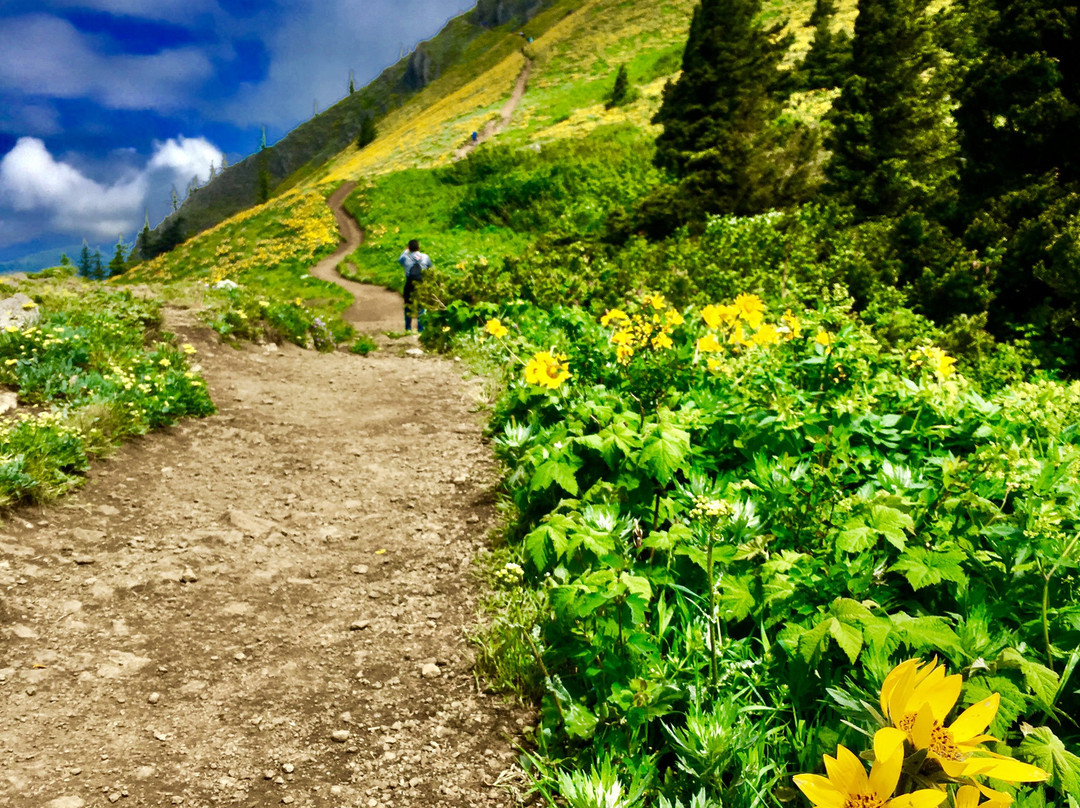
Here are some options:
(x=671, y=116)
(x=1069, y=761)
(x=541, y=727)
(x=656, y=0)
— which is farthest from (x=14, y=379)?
(x=656, y=0)

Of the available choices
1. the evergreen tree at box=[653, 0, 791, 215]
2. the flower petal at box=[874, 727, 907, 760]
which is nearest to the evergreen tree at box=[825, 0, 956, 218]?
the evergreen tree at box=[653, 0, 791, 215]

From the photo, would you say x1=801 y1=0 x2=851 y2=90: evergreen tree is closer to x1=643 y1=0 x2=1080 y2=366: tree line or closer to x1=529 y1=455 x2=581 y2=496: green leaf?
x1=643 y1=0 x2=1080 y2=366: tree line

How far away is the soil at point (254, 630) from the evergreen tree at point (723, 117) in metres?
11.8

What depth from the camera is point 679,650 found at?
229 centimetres

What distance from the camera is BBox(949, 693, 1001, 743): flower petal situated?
3.41 feet

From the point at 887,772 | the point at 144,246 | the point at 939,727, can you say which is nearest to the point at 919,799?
the point at 887,772

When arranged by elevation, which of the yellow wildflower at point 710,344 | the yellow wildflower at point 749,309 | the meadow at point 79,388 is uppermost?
the meadow at point 79,388

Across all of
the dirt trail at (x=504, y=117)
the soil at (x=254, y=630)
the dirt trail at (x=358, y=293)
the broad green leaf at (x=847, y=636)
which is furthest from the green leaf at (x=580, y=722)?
the dirt trail at (x=504, y=117)

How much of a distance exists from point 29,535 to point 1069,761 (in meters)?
4.82

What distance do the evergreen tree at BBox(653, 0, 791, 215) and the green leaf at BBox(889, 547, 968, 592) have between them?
43.7 ft

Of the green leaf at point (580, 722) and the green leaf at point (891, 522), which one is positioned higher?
the green leaf at point (891, 522)

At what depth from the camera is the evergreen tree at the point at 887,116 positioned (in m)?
12.5

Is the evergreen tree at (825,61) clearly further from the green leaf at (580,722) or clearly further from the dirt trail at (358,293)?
the green leaf at (580,722)

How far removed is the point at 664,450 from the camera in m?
2.83
